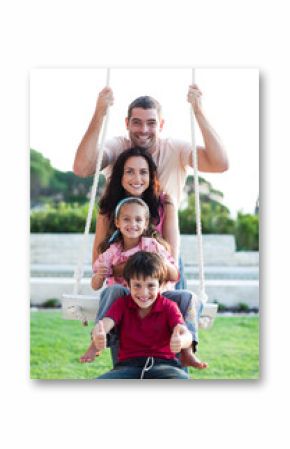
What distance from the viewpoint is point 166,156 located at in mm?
3094

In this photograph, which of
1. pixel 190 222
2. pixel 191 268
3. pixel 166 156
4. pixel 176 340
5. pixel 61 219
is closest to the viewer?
pixel 176 340

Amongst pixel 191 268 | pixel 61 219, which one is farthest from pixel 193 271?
pixel 61 219

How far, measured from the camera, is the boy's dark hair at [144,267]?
2910 mm

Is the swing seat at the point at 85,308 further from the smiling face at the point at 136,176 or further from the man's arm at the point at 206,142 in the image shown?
the man's arm at the point at 206,142

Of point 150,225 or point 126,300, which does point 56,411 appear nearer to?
point 126,300

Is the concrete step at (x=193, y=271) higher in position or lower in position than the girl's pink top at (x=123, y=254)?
lower

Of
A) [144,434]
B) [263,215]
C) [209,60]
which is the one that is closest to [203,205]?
[263,215]

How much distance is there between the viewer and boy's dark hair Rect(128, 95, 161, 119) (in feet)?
10.1

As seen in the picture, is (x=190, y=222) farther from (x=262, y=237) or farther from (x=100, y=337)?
(x=100, y=337)

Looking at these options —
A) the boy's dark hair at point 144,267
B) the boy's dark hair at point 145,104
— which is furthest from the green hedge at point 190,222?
the boy's dark hair at point 145,104

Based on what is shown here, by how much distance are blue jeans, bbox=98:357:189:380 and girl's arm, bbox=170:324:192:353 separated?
0.29 feet

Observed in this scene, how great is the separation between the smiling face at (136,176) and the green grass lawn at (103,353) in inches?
25.1

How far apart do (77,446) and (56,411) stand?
0.16 m

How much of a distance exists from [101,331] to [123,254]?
0.31 meters
